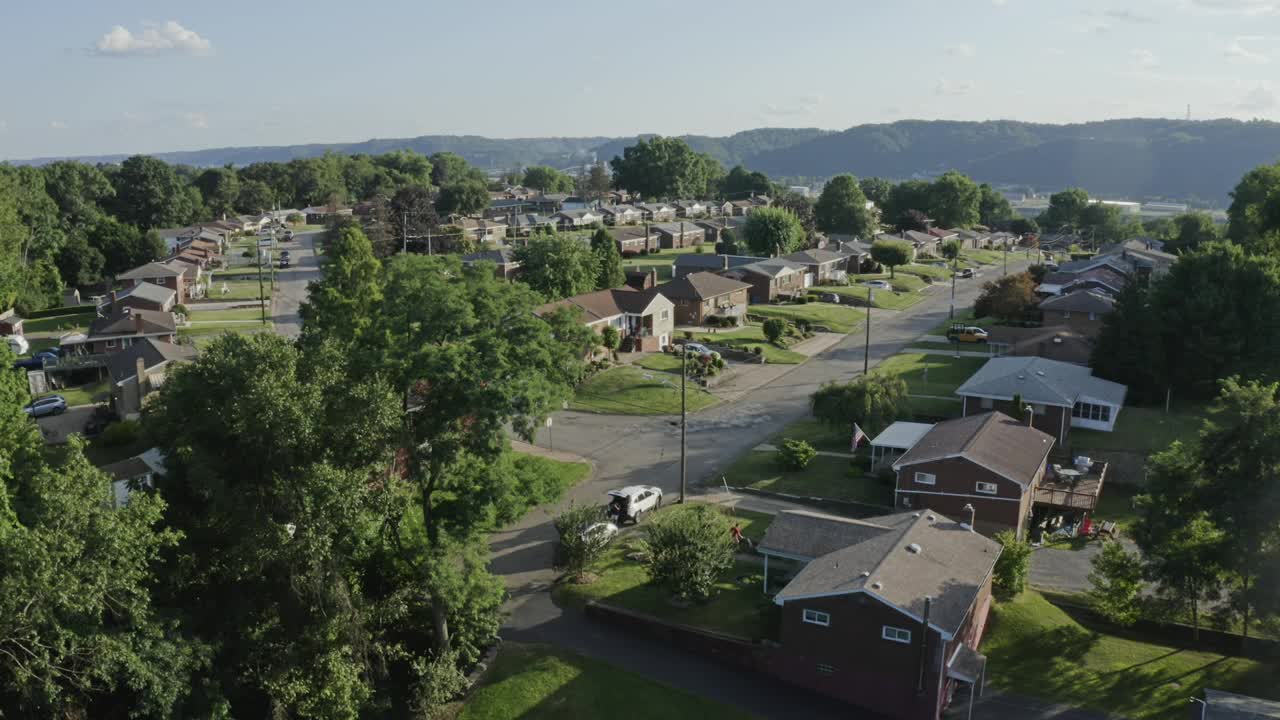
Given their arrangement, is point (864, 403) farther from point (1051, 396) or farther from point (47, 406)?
point (47, 406)

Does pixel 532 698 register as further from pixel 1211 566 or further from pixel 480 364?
pixel 1211 566

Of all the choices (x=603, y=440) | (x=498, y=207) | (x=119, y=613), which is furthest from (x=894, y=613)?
(x=498, y=207)

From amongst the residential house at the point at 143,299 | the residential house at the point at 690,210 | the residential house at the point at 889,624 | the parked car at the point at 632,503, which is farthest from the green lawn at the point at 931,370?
the residential house at the point at 690,210

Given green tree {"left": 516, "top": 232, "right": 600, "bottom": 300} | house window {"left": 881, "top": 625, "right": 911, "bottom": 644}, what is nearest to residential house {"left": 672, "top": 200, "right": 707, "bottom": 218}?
green tree {"left": 516, "top": 232, "right": 600, "bottom": 300}

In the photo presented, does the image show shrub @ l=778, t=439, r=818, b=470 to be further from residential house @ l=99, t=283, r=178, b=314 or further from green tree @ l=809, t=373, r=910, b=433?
residential house @ l=99, t=283, r=178, b=314

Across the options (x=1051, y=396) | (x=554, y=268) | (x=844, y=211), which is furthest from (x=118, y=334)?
(x=844, y=211)

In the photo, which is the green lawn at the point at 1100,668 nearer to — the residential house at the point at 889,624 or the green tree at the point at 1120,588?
the green tree at the point at 1120,588
